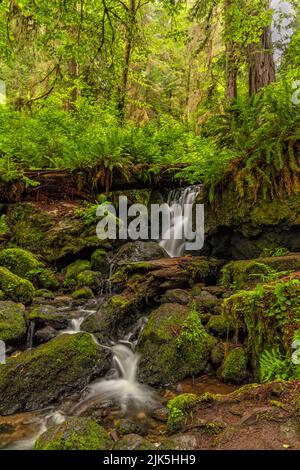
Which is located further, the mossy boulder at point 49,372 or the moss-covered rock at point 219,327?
the moss-covered rock at point 219,327

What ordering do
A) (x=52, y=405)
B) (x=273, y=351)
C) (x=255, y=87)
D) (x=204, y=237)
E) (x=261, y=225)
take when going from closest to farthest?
(x=273, y=351), (x=52, y=405), (x=261, y=225), (x=204, y=237), (x=255, y=87)

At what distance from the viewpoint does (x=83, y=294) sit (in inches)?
277

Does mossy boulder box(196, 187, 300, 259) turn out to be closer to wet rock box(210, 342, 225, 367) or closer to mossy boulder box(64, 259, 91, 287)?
wet rock box(210, 342, 225, 367)

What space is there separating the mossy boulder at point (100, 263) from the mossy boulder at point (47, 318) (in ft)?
6.43

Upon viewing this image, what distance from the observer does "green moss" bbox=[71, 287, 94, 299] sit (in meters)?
7.01

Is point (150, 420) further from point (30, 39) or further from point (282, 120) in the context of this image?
point (30, 39)

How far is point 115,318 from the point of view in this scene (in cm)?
585

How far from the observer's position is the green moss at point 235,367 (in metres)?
4.23

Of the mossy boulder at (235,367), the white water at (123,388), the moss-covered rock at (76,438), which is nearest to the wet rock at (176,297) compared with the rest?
the white water at (123,388)

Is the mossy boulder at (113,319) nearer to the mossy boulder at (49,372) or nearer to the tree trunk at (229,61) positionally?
the mossy boulder at (49,372)

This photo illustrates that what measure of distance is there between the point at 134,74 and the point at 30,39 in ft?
30.5

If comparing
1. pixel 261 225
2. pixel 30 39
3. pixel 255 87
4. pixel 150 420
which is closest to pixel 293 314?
pixel 150 420

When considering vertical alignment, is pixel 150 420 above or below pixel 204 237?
below

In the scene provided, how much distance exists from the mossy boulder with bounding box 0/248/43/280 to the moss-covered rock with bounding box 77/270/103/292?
1010 mm
